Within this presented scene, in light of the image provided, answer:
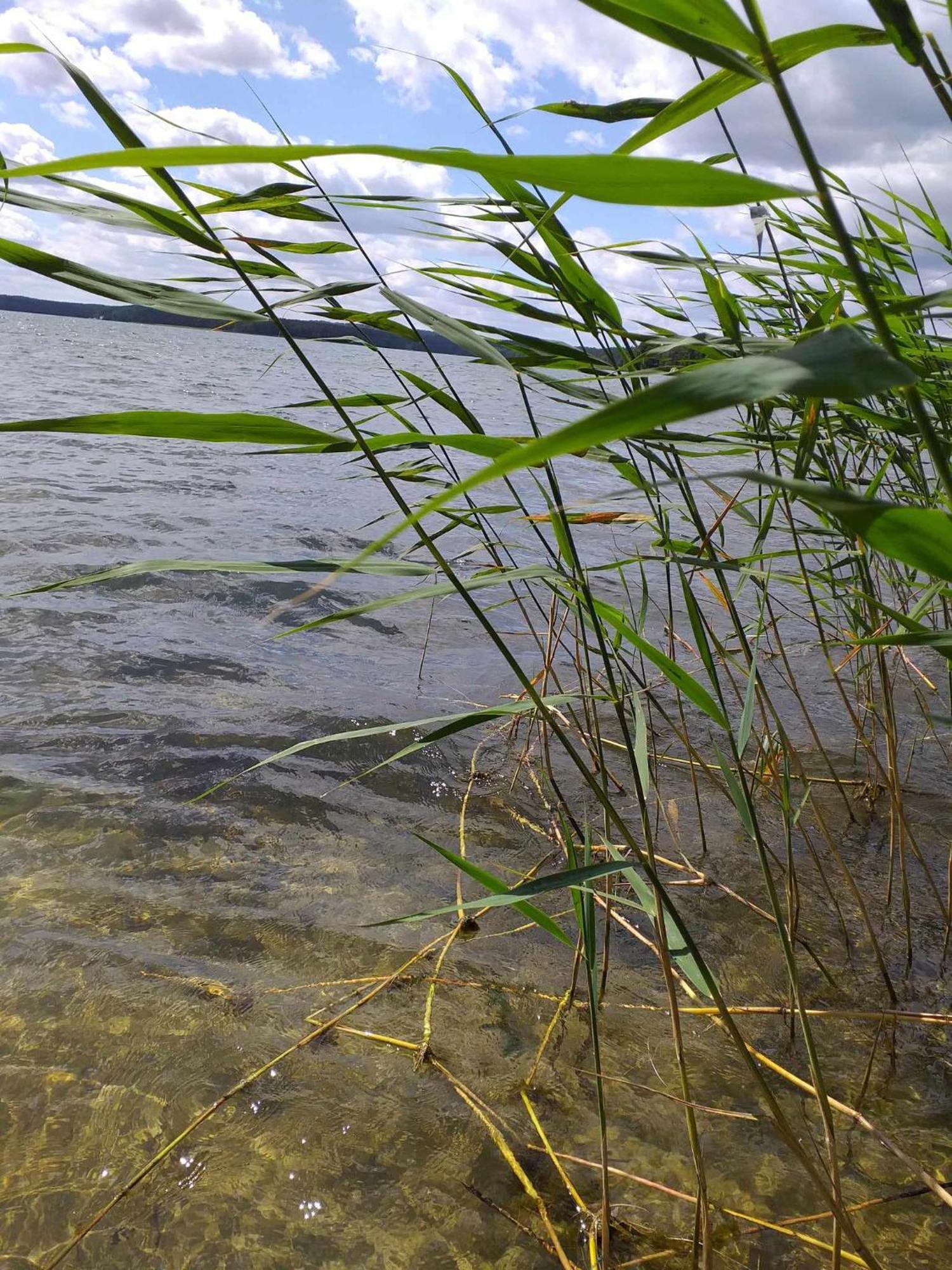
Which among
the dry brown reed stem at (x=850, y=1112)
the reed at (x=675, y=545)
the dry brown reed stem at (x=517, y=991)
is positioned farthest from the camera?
the dry brown reed stem at (x=517, y=991)

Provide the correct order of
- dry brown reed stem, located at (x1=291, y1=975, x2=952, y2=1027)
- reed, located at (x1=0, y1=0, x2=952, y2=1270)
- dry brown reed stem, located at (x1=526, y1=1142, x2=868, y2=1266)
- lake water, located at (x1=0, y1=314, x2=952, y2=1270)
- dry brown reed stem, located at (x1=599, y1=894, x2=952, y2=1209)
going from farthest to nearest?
dry brown reed stem, located at (x1=291, y1=975, x2=952, y2=1027) < lake water, located at (x1=0, y1=314, x2=952, y2=1270) < dry brown reed stem, located at (x1=526, y1=1142, x2=868, y2=1266) < dry brown reed stem, located at (x1=599, y1=894, x2=952, y2=1209) < reed, located at (x1=0, y1=0, x2=952, y2=1270)

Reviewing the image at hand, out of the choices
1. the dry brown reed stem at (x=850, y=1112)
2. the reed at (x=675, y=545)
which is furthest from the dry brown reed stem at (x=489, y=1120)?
the dry brown reed stem at (x=850, y=1112)

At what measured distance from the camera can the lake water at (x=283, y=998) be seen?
137cm

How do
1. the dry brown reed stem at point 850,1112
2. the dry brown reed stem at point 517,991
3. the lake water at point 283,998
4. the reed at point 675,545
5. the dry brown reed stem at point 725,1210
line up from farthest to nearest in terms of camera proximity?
the dry brown reed stem at point 517,991 → the lake water at point 283,998 → the dry brown reed stem at point 725,1210 → the dry brown reed stem at point 850,1112 → the reed at point 675,545

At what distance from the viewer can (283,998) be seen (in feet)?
6.00

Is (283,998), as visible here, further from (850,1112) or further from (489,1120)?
(850,1112)

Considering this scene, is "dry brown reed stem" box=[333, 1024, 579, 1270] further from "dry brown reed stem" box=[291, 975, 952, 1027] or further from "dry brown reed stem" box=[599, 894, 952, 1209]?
"dry brown reed stem" box=[599, 894, 952, 1209]

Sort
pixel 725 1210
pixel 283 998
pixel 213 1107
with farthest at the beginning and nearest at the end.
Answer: pixel 283 998 < pixel 213 1107 < pixel 725 1210

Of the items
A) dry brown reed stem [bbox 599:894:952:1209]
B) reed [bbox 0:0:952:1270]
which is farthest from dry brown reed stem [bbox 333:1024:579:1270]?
dry brown reed stem [bbox 599:894:952:1209]

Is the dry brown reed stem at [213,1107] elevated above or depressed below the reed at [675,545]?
below

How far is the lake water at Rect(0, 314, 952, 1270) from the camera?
1369mm

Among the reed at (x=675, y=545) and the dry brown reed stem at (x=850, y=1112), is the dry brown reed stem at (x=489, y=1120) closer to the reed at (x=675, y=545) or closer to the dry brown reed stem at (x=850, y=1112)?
the reed at (x=675, y=545)

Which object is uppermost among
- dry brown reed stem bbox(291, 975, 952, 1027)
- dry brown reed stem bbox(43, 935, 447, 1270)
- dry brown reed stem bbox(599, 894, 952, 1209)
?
dry brown reed stem bbox(599, 894, 952, 1209)

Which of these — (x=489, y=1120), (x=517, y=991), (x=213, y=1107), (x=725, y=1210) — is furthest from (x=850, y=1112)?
(x=213, y=1107)
